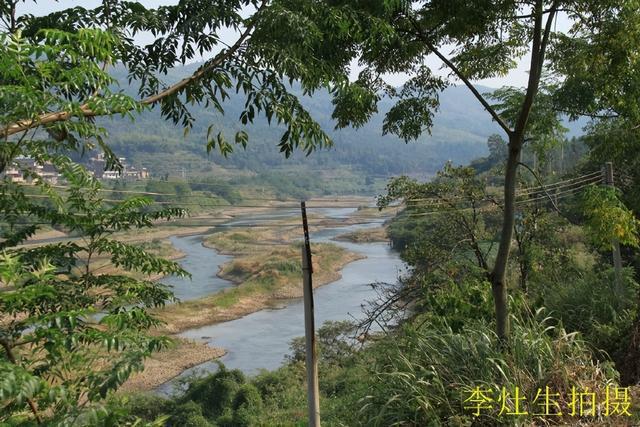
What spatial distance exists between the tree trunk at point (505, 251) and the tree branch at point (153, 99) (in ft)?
6.38

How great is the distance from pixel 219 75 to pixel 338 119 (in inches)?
63.2

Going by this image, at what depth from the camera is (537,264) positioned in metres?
9.57

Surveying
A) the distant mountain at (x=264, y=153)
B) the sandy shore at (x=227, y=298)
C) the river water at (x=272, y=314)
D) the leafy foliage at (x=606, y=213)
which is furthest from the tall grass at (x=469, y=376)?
the distant mountain at (x=264, y=153)

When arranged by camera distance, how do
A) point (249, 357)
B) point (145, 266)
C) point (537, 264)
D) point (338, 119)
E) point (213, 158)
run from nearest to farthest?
point (145, 266) → point (338, 119) → point (537, 264) → point (249, 357) → point (213, 158)

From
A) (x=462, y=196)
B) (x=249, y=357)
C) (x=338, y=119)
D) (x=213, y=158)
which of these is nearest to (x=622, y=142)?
(x=338, y=119)

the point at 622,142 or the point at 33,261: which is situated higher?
the point at 622,142

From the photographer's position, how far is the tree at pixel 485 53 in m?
4.25

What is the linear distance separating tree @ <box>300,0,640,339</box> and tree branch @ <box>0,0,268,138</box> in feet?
2.12

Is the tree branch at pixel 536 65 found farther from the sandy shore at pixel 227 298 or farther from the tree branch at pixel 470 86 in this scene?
the sandy shore at pixel 227 298

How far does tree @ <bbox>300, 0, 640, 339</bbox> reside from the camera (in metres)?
4.25

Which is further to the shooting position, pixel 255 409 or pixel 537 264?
pixel 255 409

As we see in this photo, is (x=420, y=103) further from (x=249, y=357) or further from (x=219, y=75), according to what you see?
(x=249, y=357)

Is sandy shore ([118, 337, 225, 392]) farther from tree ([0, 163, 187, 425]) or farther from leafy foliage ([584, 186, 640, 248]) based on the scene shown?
leafy foliage ([584, 186, 640, 248])

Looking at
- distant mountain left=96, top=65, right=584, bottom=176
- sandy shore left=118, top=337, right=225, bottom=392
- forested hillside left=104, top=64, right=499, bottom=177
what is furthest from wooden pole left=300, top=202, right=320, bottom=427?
distant mountain left=96, top=65, right=584, bottom=176
